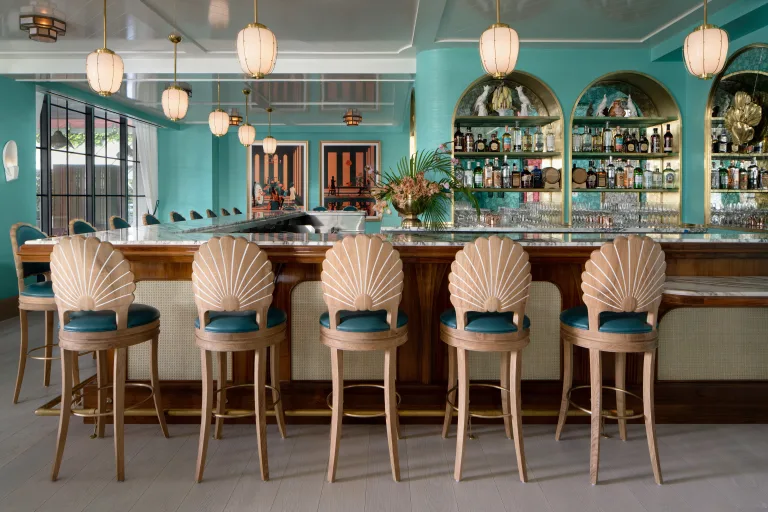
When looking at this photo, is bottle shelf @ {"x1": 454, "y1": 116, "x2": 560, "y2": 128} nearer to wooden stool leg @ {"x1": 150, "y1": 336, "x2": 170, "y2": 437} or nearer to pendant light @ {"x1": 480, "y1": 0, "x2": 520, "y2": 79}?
pendant light @ {"x1": 480, "y1": 0, "x2": 520, "y2": 79}

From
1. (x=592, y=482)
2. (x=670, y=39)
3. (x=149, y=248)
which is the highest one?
(x=670, y=39)

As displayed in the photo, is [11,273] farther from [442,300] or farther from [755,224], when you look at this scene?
[755,224]

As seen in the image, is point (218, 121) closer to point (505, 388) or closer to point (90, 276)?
point (90, 276)

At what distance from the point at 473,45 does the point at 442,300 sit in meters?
3.92

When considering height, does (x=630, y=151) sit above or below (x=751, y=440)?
above

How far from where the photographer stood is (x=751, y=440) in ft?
10.7

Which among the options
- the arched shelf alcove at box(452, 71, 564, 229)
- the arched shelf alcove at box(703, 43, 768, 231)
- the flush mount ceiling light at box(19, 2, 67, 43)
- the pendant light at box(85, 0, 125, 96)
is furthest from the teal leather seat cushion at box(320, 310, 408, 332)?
the arched shelf alcove at box(703, 43, 768, 231)

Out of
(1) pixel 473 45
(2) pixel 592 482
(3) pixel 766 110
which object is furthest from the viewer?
(1) pixel 473 45

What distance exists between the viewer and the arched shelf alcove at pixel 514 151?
6637mm

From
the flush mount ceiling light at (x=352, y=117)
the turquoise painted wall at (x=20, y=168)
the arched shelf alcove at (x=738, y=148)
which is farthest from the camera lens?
the flush mount ceiling light at (x=352, y=117)

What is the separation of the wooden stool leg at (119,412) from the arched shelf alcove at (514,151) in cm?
434

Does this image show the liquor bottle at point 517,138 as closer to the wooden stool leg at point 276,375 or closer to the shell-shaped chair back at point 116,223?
the shell-shaped chair back at point 116,223

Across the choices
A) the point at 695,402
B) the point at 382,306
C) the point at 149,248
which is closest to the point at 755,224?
the point at 695,402

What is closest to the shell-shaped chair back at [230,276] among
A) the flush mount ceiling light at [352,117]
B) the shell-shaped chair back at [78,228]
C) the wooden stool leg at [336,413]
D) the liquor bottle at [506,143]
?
the wooden stool leg at [336,413]
